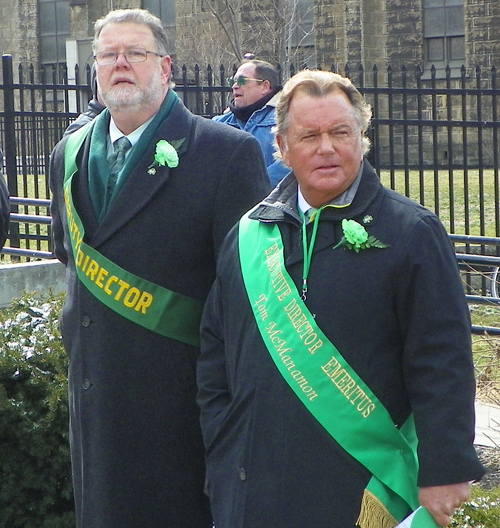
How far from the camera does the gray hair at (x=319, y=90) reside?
111 inches

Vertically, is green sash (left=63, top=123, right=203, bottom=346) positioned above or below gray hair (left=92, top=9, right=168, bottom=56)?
below

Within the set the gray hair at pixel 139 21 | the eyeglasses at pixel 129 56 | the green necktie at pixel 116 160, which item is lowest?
the green necktie at pixel 116 160

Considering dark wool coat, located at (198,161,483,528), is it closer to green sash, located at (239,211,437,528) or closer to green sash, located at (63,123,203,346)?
green sash, located at (239,211,437,528)

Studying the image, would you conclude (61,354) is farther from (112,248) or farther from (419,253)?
(419,253)

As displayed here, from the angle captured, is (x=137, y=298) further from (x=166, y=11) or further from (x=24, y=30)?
(x=24, y=30)

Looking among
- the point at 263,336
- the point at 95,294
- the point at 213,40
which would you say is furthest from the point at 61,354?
the point at 213,40

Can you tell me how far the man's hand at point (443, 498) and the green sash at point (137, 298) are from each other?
1.03 metres

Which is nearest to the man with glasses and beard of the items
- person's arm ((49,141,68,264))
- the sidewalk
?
person's arm ((49,141,68,264))

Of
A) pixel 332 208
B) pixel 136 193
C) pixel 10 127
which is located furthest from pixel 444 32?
pixel 332 208

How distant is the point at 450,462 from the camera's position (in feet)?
8.46

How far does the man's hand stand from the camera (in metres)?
2.61

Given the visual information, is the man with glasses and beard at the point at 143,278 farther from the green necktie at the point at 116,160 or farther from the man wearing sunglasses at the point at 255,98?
the man wearing sunglasses at the point at 255,98

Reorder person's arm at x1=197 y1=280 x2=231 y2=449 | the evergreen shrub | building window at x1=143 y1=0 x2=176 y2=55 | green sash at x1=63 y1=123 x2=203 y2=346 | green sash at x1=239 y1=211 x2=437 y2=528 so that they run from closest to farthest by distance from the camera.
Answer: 1. green sash at x1=239 y1=211 x2=437 y2=528
2. person's arm at x1=197 y1=280 x2=231 y2=449
3. green sash at x1=63 y1=123 x2=203 y2=346
4. the evergreen shrub
5. building window at x1=143 y1=0 x2=176 y2=55

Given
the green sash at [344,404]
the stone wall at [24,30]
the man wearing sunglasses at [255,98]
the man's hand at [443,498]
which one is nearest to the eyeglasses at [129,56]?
the green sash at [344,404]
